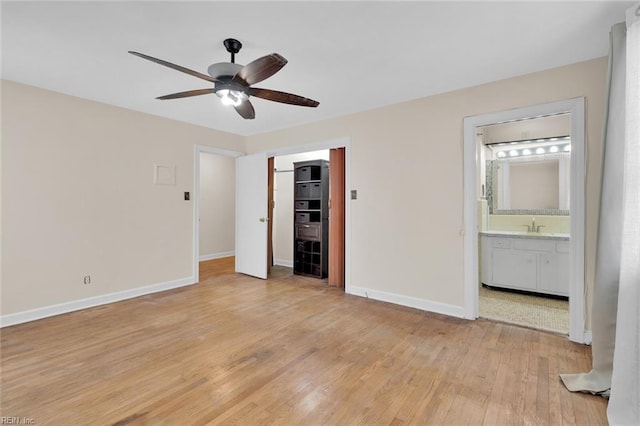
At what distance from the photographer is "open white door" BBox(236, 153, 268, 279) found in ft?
15.7

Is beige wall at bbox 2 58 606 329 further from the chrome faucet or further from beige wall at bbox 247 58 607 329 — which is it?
the chrome faucet

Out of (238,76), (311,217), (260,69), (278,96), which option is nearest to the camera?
(260,69)

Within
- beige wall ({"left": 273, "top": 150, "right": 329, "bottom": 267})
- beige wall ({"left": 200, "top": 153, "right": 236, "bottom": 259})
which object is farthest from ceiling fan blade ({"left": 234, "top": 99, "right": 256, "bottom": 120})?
beige wall ({"left": 200, "top": 153, "right": 236, "bottom": 259})

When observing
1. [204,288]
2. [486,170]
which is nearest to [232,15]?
[204,288]

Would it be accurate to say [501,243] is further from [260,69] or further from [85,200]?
[85,200]

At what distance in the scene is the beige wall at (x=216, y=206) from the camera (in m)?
6.60

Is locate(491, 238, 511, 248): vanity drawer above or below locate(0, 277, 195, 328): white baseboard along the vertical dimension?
above

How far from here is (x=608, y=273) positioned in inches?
74.7

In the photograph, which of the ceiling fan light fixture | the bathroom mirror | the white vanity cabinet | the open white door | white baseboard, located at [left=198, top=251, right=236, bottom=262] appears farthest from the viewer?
white baseboard, located at [left=198, top=251, right=236, bottom=262]

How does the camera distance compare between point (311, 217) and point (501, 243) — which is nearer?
point (501, 243)

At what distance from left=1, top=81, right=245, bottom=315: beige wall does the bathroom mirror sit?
4.75 m

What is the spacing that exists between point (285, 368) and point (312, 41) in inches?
98.0

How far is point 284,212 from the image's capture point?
6098 millimetres

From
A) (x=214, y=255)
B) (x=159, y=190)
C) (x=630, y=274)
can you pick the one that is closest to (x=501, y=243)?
(x=630, y=274)
